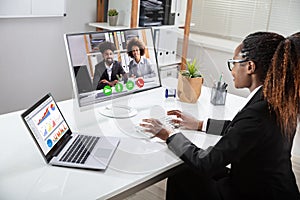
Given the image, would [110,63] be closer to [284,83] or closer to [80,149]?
[80,149]

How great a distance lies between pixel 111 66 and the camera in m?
A: 1.90

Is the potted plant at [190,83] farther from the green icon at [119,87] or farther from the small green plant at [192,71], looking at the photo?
the green icon at [119,87]

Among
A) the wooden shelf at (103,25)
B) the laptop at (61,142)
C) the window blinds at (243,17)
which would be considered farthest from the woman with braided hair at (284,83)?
the window blinds at (243,17)

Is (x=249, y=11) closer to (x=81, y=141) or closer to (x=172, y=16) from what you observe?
(x=172, y=16)

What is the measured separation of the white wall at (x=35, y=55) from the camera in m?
3.14

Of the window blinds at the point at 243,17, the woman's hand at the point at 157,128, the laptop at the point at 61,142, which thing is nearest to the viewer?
the laptop at the point at 61,142

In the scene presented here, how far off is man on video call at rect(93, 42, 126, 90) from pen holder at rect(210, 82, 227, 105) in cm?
57

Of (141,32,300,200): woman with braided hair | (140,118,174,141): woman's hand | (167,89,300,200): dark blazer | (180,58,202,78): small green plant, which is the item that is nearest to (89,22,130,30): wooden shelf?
(180,58,202,78): small green plant

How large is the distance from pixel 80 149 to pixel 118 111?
1.55 ft

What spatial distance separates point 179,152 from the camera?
1584 millimetres

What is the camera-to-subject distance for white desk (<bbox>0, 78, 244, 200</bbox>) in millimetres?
1300

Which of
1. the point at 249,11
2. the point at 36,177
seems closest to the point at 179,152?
the point at 36,177

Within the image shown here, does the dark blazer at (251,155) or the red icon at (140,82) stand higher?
the red icon at (140,82)

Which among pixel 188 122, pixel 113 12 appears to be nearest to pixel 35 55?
pixel 113 12
